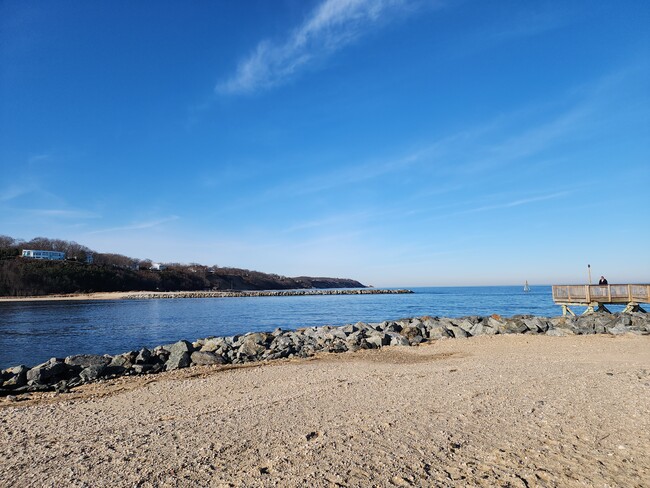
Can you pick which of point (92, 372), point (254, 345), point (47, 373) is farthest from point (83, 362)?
point (254, 345)

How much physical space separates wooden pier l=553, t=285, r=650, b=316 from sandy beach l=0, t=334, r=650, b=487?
631 inches

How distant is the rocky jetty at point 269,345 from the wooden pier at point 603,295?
4.52 m

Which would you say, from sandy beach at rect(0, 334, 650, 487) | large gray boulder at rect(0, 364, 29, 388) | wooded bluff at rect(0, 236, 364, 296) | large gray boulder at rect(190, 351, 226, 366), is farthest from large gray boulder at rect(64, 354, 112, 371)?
wooded bluff at rect(0, 236, 364, 296)

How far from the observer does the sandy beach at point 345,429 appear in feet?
15.0

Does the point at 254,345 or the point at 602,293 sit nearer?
the point at 254,345

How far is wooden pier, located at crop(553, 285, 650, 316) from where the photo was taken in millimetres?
23609

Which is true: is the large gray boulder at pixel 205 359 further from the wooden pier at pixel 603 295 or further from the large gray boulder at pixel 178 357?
the wooden pier at pixel 603 295

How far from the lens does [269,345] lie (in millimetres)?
15859

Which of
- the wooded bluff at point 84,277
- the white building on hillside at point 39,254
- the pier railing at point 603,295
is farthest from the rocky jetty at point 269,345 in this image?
the white building on hillside at point 39,254

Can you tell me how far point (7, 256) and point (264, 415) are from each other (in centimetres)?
11894

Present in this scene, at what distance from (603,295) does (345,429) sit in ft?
83.7

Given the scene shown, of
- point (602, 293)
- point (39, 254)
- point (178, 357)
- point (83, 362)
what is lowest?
point (178, 357)

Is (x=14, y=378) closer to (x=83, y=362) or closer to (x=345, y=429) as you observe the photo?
(x=83, y=362)

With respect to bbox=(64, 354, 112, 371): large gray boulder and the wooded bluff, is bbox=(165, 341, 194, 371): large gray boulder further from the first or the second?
the wooded bluff
